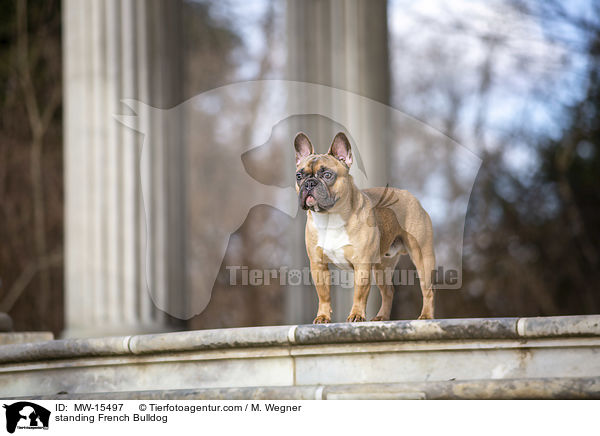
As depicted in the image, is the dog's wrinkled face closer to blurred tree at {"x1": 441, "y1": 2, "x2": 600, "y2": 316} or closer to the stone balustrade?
the stone balustrade

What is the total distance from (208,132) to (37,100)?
22.2ft

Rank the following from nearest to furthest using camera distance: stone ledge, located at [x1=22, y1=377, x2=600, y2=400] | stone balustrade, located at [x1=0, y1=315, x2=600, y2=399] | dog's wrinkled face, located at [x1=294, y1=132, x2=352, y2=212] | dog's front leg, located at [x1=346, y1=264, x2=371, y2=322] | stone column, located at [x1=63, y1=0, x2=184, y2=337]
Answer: stone ledge, located at [x1=22, y1=377, x2=600, y2=400]
stone balustrade, located at [x1=0, y1=315, x2=600, y2=399]
dog's wrinkled face, located at [x1=294, y1=132, x2=352, y2=212]
dog's front leg, located at [x1=346, y1=264, x2=371, y2=322]
stone column, located at [x1=63, y1=0, x2=184, y2=337]

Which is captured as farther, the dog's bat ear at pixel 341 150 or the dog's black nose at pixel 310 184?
the dog's bat ear at pixel 341 150

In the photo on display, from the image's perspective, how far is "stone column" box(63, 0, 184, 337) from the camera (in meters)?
16.0

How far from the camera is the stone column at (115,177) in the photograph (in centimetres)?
1596

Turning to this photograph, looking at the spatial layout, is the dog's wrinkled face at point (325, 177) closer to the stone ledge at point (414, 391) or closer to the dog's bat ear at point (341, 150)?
the dog's bat ear at point (341, 150)

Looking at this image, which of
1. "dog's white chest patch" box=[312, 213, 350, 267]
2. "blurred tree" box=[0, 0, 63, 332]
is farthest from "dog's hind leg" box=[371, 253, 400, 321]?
"blurred tree" box=[0, 0, 63, 332]

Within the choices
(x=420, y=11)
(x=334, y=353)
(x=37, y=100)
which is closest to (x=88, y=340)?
(x=334, y=353)

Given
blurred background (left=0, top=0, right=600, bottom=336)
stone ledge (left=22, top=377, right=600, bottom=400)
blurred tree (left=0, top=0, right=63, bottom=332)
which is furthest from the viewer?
blurred tree (left=0, top=0, right=63, bottom=332)

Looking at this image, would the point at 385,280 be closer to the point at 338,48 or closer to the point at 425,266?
the point at 425,266

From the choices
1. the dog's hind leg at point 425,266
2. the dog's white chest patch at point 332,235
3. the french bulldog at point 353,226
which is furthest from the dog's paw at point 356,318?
the dog's hind leg at point 425,266
